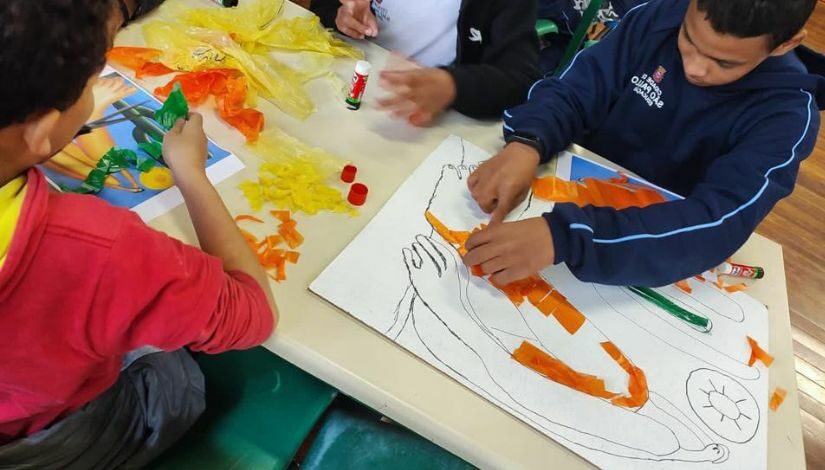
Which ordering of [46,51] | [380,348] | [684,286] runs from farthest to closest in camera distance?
[684,286]
[380,348]
[46,51]

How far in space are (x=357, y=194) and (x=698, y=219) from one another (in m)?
0.48

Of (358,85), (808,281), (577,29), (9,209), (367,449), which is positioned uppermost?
(9,209)

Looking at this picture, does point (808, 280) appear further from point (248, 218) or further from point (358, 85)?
point (248, 218)

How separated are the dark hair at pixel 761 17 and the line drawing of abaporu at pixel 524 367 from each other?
1.51 ft

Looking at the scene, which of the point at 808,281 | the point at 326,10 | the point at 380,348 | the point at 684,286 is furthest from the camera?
the point at 808,281

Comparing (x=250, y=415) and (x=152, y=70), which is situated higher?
(x=152, y=70)

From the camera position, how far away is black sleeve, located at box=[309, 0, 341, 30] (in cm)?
113

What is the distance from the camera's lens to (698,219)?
0.85 m

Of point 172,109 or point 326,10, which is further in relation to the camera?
point 326,10

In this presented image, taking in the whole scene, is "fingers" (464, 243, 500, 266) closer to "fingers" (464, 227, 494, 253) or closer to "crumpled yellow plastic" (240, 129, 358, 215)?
"fingers" (464, 227, 494, 253)

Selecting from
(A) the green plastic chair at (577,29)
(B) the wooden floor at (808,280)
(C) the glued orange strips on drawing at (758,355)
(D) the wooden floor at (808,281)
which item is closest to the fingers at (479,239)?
(C) the glued orange strips on drawing at (758,355)

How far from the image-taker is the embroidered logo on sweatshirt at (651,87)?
1043 millimetres

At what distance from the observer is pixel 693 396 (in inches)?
28.3

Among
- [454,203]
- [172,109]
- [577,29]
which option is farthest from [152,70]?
[577,29]
